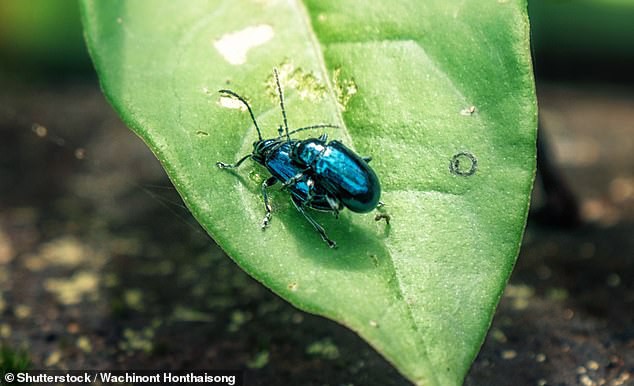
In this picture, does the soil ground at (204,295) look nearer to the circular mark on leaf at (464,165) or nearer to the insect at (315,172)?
the insect at (315,172)

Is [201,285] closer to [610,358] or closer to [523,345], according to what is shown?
[523,345]

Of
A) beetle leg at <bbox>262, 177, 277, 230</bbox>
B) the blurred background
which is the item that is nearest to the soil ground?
the blurred background

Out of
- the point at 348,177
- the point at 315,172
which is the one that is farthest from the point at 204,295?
the point at 348,177

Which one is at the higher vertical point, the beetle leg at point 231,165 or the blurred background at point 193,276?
the beetle leg at point 231,165

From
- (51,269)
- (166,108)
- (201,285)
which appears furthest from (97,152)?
(166,108)

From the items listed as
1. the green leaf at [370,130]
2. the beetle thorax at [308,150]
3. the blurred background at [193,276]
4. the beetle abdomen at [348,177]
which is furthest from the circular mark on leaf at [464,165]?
the blurred background at [193,276]

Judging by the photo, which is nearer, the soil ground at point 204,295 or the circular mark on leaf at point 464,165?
the circular mark on leaf at point 464,165

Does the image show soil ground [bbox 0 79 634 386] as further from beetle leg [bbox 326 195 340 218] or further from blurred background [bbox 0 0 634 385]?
beetle leg [bbox 326 195 340 218]

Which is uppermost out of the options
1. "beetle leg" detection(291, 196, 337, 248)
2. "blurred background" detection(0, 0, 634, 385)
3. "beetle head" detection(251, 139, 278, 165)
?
"beetle head" detection(251, 139, 278, 165)
